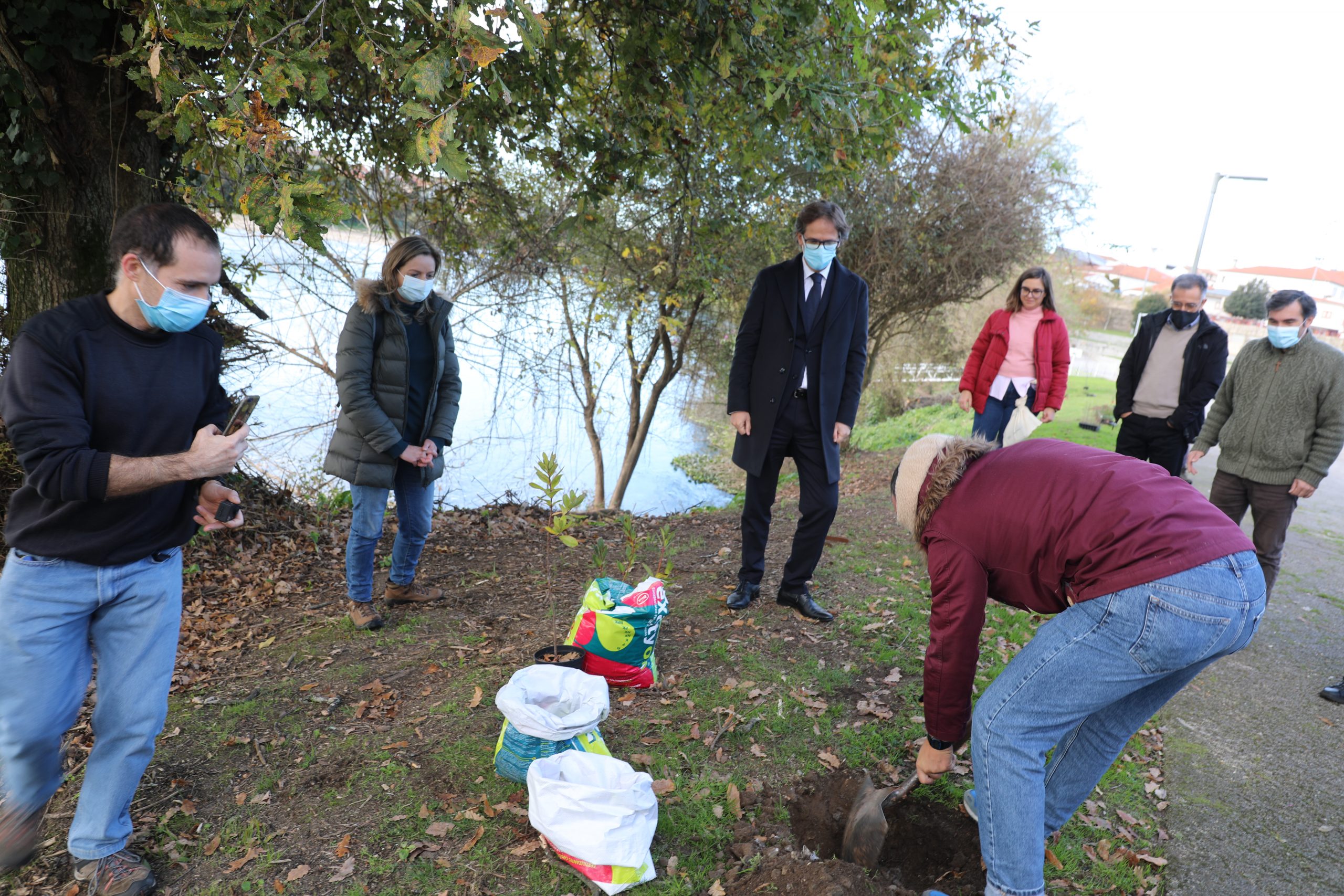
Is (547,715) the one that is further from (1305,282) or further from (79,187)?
(1305,282)

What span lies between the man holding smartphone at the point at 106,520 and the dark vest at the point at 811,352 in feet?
9.39

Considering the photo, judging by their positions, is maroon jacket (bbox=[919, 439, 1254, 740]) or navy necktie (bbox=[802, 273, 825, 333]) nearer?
maroon jacket (bbox=[919, 439, 1254, 740])

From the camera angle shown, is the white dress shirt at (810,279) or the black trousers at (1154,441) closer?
the white dress shirt at (810,279)

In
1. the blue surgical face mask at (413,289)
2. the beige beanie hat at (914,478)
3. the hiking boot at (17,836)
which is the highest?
the blue surgical face mask at (413,289)

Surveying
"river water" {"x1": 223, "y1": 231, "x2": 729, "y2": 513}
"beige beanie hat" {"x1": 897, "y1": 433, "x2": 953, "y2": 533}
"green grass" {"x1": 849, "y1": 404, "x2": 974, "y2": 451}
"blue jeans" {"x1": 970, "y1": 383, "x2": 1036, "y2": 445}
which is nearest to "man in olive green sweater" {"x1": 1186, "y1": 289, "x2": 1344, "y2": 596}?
"blue jeans" {"x1": 970, "y1": 383, "x2": 1036, "y2": 445}

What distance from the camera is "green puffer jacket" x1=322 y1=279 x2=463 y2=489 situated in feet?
13.1

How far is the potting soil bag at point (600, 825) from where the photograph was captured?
250 cm

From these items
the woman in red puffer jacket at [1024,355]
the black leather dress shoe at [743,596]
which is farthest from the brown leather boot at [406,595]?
the woman in red puffer jacket at [1024,355]

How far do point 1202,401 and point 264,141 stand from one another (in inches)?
226

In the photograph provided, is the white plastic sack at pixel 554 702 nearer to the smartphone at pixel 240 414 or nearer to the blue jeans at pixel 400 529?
the smartphone at pixel 240 414

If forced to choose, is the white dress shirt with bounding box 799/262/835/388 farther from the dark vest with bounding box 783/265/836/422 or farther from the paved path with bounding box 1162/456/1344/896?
the paved path with bounding box 1162/456/1344/896

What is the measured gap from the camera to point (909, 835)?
9.84ft

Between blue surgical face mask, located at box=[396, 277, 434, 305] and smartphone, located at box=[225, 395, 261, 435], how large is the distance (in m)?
1.55

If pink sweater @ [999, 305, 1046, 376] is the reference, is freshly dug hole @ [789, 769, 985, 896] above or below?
below
